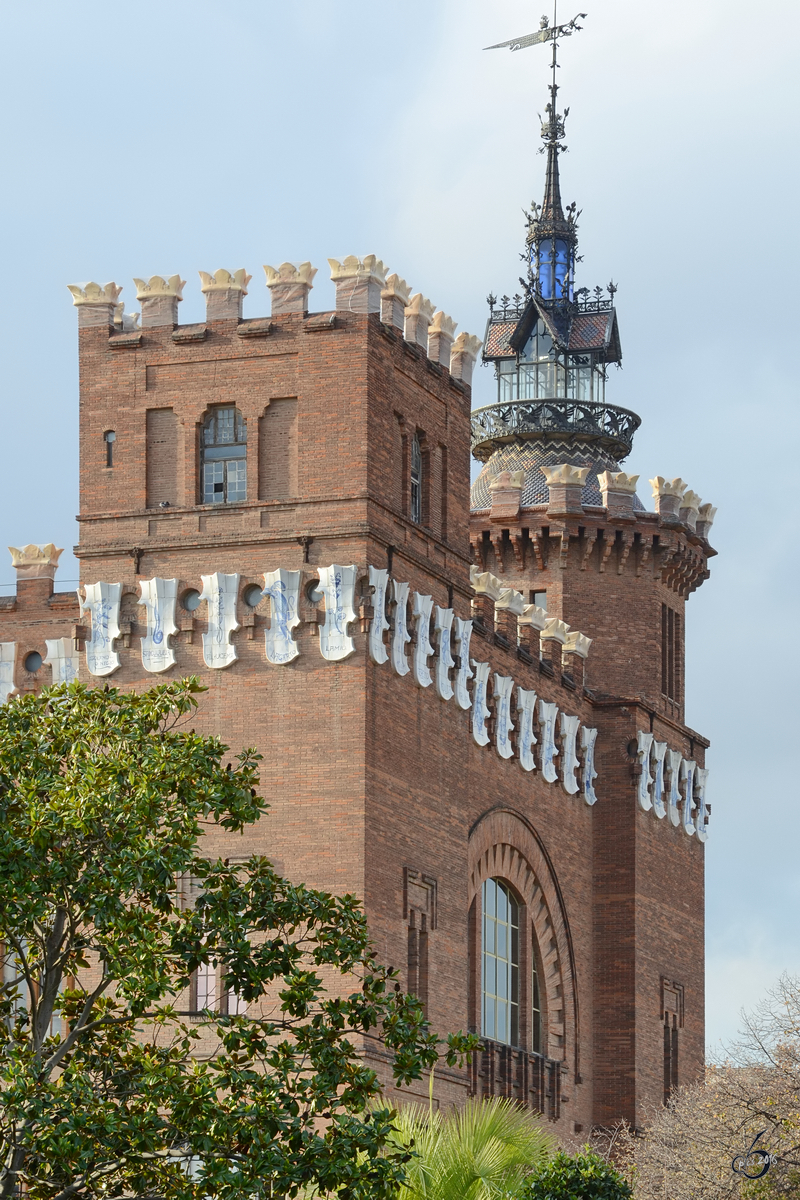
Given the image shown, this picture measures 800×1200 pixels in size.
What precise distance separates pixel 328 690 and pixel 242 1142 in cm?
1444

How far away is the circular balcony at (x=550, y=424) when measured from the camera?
196 feet

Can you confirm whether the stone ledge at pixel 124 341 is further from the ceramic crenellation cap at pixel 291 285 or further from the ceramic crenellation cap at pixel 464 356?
the ceramic crenellation cap at pixel 464 356

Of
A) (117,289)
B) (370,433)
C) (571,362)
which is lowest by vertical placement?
(370,433)

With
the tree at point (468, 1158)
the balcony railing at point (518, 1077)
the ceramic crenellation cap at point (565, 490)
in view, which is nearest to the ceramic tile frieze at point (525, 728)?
the balcony railing at point (518, 1077)

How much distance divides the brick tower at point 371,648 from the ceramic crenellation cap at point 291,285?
0.15ft

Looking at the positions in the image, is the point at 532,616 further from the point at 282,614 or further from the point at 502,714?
the point at 282,614

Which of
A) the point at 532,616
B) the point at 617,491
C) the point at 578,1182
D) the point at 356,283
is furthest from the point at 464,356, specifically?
the point at 578,1182

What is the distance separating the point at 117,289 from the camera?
42812mm

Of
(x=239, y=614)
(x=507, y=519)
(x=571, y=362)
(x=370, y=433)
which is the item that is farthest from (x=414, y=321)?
(x=571, y=362)

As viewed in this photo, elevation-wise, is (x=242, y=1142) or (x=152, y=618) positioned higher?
(x=152, y=618)

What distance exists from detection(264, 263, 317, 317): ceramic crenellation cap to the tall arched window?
1202 centimetres

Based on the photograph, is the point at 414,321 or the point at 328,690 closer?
the point at 328,690

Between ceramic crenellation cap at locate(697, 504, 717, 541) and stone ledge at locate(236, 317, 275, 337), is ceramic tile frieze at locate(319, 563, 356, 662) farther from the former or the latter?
ceramic crenellation cap at locate(697, 504, 717, 541)

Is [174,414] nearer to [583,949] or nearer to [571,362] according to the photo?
[583,949]
